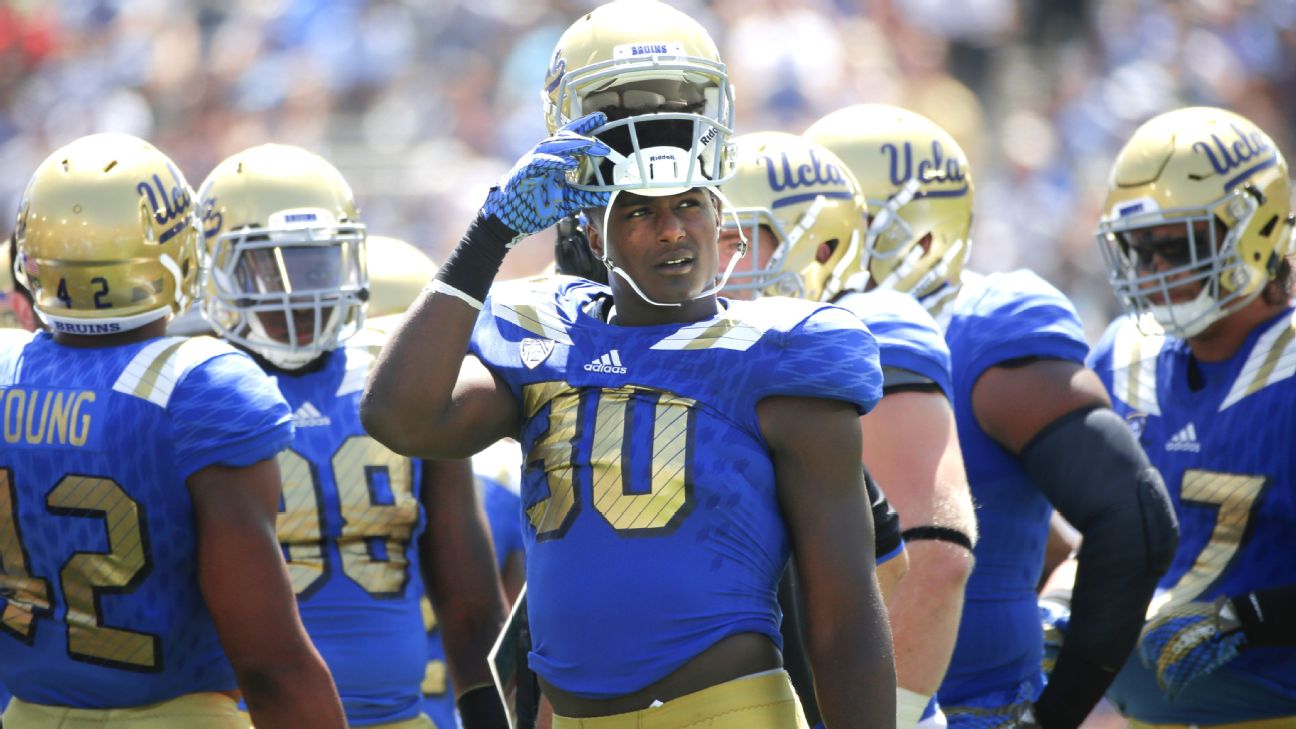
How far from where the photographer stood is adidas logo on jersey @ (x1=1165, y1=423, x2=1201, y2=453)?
4.08 meters

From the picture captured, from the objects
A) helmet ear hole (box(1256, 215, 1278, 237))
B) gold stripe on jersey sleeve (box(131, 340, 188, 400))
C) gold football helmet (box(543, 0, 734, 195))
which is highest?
gold football helmet (box(543, 0, 734, 195))

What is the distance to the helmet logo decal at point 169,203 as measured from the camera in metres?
3.20

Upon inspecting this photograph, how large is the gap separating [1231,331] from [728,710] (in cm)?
232

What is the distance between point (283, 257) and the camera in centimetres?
414

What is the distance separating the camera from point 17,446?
9.78ft

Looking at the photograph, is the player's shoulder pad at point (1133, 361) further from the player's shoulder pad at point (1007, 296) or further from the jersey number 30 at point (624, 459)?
the jersey number 30 at point (624, 459)

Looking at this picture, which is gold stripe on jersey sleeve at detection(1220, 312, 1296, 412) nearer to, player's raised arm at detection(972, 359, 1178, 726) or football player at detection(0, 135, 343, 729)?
player's raised arm at detection(972, 359, 1178, 726)

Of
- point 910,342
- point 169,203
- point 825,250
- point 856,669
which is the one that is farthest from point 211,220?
point 856,669

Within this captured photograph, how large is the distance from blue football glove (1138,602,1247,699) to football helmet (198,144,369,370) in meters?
2.13

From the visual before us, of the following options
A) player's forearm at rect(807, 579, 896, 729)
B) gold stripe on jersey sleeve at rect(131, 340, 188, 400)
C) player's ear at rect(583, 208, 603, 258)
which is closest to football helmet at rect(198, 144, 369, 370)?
gold stripe on jersey sleeve at rect(131, 340, 188, 400)

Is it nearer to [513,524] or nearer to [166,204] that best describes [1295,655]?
[513,524]

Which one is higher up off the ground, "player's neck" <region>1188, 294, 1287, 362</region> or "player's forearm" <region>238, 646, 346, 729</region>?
"player's neck" <region>1188, 294, 1287, 362</region>

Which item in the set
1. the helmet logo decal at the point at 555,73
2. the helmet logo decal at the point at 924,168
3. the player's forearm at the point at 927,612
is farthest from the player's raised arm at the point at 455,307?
the helmet logo decal at the point at 924,168

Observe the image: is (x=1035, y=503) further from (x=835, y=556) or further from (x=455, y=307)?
(x=455, y=307)
